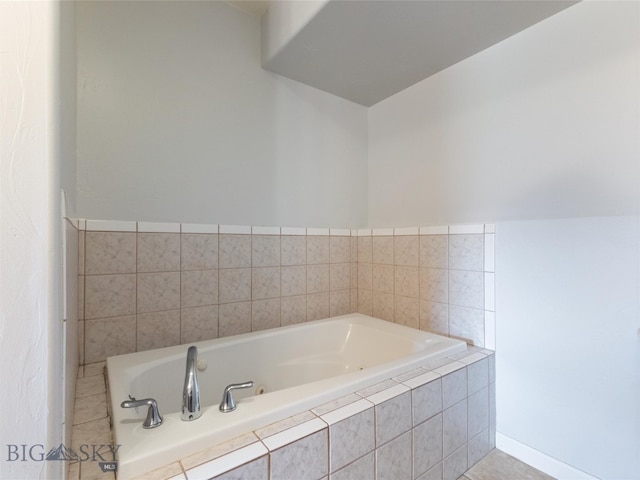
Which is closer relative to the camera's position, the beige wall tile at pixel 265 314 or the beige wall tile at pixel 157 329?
the beige wall tile at pixel 157 329

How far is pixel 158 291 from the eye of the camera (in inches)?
54.8

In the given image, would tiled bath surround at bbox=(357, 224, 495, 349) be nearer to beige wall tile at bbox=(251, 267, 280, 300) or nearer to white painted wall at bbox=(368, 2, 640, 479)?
white painted wall at bbox=(368, 2, 640, 479)

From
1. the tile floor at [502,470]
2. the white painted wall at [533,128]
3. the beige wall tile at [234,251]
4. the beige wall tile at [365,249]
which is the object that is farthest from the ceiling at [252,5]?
the tile floor at [502,470]

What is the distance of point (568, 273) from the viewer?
119cm

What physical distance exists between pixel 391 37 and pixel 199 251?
1.46m

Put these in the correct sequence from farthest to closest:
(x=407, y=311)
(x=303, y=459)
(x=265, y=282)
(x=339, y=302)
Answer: (x=339, y=302)
(x=407, y=311)
(x=265, y=282)
(x=303, y=459)

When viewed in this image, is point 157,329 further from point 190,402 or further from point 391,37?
point 391,37

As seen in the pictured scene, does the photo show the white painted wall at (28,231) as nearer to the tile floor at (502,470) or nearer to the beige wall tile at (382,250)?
the tile floor at (502,470)

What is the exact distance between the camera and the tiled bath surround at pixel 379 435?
70 cm

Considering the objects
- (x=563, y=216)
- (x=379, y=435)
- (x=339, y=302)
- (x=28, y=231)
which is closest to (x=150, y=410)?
(x=28, y=231)

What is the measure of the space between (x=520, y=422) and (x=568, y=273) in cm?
73

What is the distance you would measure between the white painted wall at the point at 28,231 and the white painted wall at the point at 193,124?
92 cm

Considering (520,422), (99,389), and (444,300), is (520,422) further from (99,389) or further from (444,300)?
(99,389)

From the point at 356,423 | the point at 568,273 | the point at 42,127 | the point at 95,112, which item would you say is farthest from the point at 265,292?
the point at 568,273
